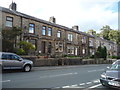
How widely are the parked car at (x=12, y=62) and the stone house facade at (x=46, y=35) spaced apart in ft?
29.9

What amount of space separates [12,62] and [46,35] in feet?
50.5

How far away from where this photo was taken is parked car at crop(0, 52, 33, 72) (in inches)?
511

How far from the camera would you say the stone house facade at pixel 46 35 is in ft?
75.7

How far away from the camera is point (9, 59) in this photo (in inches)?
530

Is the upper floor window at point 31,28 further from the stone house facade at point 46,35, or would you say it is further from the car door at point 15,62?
the car door at point 15,62

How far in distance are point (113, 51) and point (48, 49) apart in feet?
125

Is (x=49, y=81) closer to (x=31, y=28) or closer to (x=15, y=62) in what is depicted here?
(x=15, y=62)

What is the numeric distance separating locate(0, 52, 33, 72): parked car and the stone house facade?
911cm

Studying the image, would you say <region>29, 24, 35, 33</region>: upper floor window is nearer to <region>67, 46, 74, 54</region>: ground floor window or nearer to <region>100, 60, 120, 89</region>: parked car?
<region>67, 46, 74, 54</region>: ground floor window

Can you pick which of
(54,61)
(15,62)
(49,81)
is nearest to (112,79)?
(49,81)

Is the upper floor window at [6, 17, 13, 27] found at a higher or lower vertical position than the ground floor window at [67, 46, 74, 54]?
higher

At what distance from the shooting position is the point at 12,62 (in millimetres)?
13531

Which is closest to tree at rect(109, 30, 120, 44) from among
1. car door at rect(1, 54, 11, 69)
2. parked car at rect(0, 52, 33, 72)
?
parked car at rect(0, 52, 33, 72)

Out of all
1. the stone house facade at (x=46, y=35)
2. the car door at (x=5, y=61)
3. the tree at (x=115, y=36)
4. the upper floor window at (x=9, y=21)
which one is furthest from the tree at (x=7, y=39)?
the tree at (x=115, y=36)
